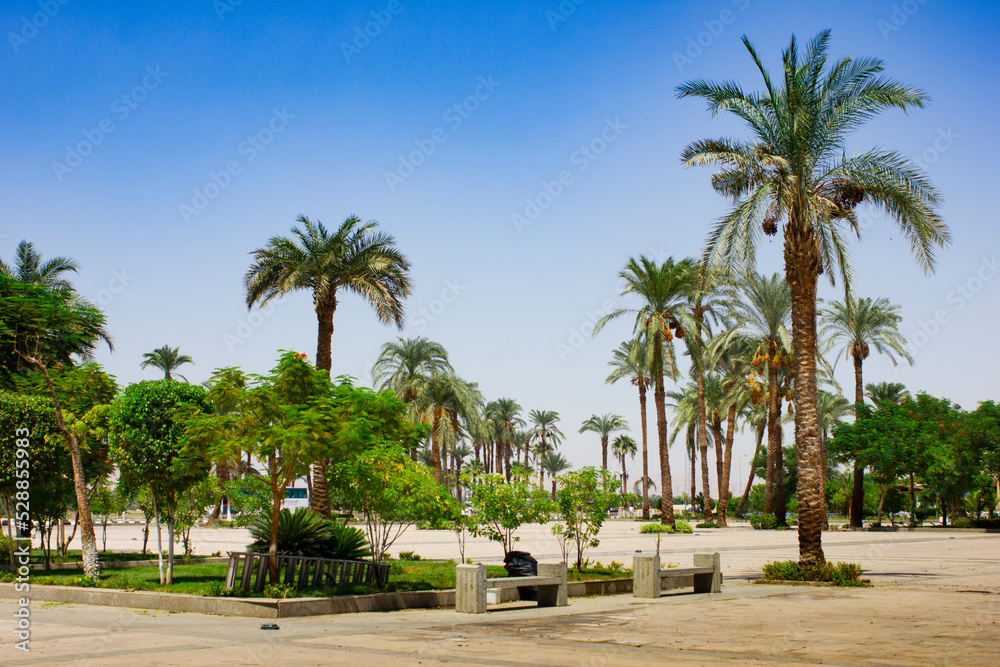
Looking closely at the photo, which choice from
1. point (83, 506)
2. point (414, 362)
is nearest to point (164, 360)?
point (414, 362)

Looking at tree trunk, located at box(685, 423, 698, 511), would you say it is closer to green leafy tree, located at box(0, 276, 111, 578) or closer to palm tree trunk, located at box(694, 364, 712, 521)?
palm tree trunk, located at box(694, 364, 712, 521)

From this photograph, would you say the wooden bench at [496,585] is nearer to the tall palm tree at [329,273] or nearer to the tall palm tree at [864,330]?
the tall palm tree at [329,273]

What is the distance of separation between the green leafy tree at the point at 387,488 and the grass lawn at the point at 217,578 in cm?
104

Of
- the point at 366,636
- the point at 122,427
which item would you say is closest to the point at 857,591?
the point at 366,636

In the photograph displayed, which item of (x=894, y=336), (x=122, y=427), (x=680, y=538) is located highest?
(x=894, y=336)

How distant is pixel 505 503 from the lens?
54.2 feet

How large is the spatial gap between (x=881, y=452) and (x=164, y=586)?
41.0m

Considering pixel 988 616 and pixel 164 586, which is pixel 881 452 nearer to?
pixel 988 616

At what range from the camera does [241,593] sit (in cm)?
1326

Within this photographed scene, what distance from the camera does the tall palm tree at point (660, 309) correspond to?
41250 mm

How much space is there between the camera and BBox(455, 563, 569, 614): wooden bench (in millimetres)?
13008

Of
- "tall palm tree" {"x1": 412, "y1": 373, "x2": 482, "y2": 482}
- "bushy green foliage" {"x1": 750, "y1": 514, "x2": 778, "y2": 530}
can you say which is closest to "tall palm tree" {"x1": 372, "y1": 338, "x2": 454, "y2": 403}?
"tall palm tree" {"x1": 412, "y1": 373, "x2": 482, "y2": 482}

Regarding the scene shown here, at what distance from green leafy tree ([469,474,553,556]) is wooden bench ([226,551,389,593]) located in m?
2.47

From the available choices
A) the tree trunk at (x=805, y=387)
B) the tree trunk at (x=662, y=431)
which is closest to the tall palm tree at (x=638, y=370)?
the tree trunk at (x=662, y=431)
